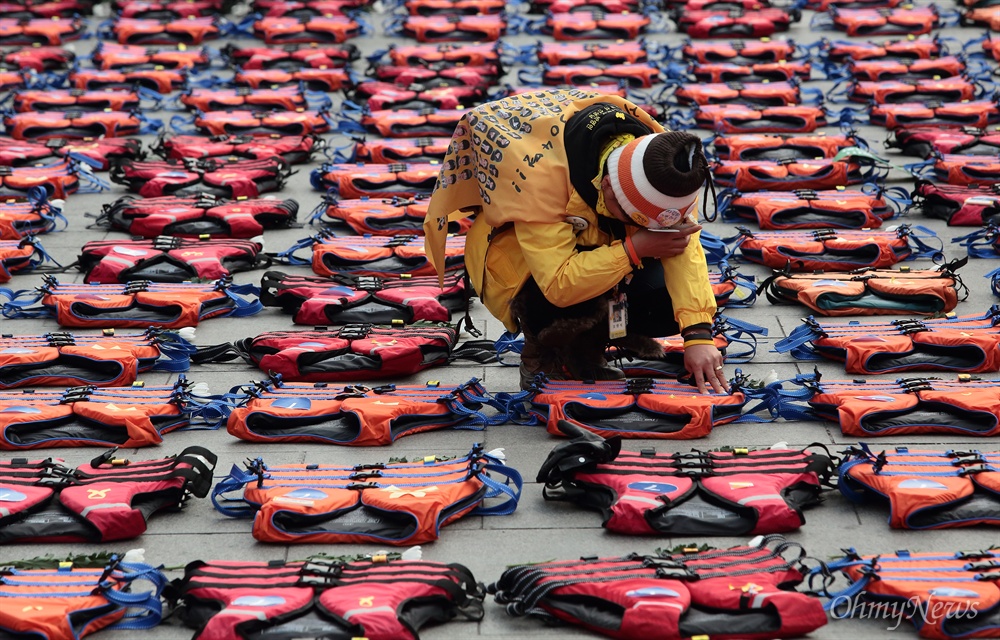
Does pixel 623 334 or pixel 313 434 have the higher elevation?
pixel 623 334

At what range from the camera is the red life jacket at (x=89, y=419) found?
511 centimetres

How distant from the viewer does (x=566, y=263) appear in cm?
489

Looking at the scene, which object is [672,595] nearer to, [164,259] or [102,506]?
[102,506]

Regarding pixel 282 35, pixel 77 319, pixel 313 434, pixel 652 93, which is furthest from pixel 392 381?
pixel 282 35

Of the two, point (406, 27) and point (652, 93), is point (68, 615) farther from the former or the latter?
point (406, 27)

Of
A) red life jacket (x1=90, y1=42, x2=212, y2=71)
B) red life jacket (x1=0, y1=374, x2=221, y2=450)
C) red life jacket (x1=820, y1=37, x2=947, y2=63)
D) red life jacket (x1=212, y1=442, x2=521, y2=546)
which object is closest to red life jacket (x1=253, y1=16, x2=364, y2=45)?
red life jacket (x1=90, y1=42, x2=212, y2=71)

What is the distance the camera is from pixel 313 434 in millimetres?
5113

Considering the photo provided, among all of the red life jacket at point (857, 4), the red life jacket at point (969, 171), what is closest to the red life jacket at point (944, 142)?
the red life jacket at point (969, 171)


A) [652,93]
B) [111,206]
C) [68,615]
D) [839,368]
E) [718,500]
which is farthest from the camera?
[652,93]

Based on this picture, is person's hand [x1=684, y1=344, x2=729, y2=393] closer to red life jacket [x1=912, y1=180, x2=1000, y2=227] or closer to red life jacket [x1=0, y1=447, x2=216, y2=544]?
red life jacket [x1=0, y1=447, x2=216, y2=544]

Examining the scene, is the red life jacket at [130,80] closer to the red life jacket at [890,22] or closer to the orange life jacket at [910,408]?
the red life jacket at [890,22]

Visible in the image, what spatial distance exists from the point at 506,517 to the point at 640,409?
83 cm

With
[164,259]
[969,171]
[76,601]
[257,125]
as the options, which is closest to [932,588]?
[76,601]

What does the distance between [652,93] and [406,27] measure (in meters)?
2.73
